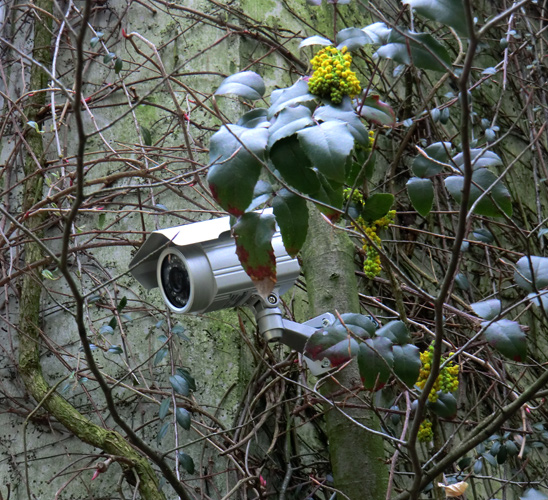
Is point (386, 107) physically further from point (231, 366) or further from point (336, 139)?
point (231, 366)

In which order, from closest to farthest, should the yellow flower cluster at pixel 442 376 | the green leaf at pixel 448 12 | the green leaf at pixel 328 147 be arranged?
the green leaf at pixel 448 12 < the green leaf at pixel 328 147 < the yellow flower cluster at pixel 442 376

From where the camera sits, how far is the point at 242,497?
1890 mm

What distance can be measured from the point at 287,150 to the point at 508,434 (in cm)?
133

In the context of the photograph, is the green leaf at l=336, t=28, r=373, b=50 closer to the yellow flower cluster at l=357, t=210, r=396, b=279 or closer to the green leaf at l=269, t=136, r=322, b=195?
the green leaf at l=269, t=136, r=322, b=195

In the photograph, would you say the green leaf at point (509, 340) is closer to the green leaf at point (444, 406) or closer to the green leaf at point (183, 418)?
the green leaf at point (444, 406)

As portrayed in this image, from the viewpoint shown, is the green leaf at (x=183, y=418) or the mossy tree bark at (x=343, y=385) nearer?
the mossy tree bark at (x=343, y=385)

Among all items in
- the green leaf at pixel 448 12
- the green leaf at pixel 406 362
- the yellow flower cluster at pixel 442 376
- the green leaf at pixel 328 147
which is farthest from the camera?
the yellow flower cluster at pixel 442 376

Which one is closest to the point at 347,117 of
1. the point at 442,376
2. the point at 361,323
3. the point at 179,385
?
the point at 361,323

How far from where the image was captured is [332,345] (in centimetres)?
124

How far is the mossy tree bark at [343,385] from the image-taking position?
1.46m

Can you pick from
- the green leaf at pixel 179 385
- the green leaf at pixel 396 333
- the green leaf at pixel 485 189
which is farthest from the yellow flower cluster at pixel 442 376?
the green leaf at pixel 179 385

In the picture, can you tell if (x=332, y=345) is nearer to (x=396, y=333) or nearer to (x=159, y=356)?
(x=396, y=333)

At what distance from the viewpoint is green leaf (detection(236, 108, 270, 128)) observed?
41.4 inches

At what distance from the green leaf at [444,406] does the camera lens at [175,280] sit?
21.7 inches
